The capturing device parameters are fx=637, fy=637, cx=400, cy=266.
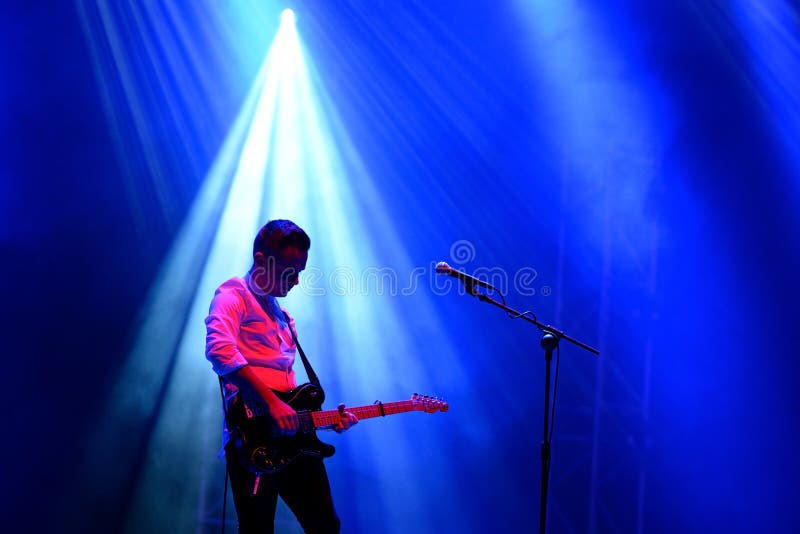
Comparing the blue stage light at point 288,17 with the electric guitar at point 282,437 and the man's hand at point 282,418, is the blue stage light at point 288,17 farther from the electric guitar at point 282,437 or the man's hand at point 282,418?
the man's hand at point 282,418

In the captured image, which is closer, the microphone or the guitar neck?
the guitar neck

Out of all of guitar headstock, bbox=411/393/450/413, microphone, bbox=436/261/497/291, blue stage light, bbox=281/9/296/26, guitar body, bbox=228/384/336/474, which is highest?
blue stage light, bbox=281/9/296/26

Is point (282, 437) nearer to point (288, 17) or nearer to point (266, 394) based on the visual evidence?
point (266, 394)

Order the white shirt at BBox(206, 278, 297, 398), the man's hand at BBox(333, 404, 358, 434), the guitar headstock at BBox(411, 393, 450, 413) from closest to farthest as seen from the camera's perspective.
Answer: the white shirt at BBox(206, 278, 297, 398) → the man's hand at BBox(333, 404, 358, 434) → the guitar headstock at BBox(411, 393, 450, 413)

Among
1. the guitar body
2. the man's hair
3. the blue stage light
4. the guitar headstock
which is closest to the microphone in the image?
the man's hair

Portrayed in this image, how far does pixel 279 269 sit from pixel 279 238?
0.17 meters

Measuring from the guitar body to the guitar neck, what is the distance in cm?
9

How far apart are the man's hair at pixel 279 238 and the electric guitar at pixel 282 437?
73cm

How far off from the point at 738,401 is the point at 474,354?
234 centimetres

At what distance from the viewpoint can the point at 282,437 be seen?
311 centimetres

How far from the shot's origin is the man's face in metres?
3.36

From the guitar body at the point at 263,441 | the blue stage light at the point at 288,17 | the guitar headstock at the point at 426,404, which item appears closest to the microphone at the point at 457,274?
the guitar headstock at the point at 426,404

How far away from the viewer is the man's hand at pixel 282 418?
3.02m

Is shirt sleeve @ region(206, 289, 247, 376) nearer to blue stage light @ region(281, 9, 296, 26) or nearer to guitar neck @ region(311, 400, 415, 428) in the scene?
guitar neck @ region(311, 400, 415, 428)
